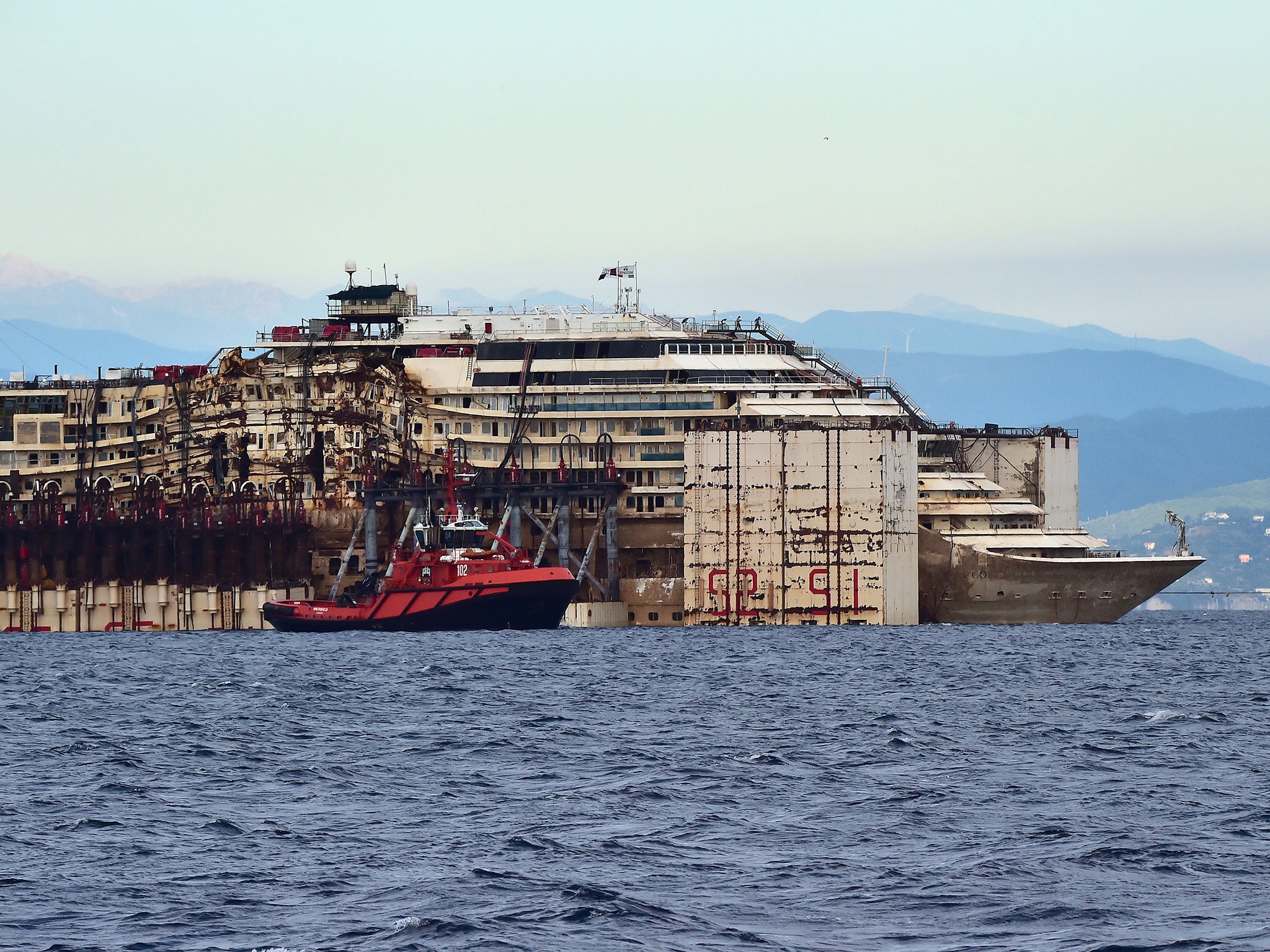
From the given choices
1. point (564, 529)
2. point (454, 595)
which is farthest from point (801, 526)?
point (454, 595)

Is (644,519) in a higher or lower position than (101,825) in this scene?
higher

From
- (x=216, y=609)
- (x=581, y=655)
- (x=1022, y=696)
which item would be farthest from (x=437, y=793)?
(x=216, y=609)

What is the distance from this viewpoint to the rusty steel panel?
11075 centimetres

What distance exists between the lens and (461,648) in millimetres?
94438

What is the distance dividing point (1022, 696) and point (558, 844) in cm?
3251

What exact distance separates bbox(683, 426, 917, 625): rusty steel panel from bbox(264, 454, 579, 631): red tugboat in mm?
8450

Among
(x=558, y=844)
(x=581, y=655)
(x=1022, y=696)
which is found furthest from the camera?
(x=581, y=655)

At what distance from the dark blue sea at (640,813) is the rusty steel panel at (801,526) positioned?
36.4 metres

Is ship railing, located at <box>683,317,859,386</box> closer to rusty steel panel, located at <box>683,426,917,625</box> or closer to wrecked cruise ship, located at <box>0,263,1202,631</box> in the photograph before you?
wrecked cruise ship, located at <box>0,263,1202,631</box>

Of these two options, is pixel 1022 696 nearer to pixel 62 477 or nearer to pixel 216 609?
pixel 216 609

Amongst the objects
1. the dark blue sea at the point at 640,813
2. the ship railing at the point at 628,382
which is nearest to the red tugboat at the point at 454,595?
the ship railing at the point at 628,382

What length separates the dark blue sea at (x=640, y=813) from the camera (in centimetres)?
2964

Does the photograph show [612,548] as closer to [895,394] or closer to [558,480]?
[558,480]

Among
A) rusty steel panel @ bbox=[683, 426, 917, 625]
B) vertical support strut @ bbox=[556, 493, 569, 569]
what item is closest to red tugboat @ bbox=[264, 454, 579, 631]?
vertical support strut @ bbox=[556, 493, 569, 569]
